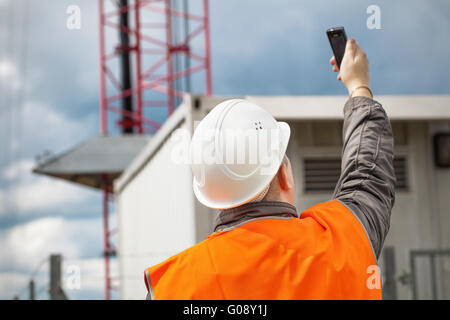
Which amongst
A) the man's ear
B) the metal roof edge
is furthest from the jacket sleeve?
the metal roof edge

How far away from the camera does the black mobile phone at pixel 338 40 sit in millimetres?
1754

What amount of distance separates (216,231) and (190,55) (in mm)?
16391

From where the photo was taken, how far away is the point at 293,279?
1.30 metres

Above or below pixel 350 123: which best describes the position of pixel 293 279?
below

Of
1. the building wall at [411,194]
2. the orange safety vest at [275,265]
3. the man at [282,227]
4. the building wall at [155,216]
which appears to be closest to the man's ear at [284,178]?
the man at [282,227]

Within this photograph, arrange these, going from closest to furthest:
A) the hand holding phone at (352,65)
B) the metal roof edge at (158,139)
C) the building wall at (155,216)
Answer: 1. the hand holding phone at (352,65)
2. the building wall at (155,216)
3. the metal roof edge at (158,139)

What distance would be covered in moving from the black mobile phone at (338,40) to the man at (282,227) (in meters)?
0.14

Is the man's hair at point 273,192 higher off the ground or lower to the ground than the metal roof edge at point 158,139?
lower

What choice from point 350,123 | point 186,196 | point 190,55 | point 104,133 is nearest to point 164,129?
point 186,196

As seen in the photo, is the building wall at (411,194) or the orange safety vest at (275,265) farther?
the building wall at (411,194)

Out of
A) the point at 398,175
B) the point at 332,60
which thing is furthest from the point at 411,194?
the point at 332,60

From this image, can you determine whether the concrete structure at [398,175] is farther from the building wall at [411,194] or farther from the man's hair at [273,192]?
the man's hair at [273,192]

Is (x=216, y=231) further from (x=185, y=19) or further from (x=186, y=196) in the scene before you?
(x=185, y=19)

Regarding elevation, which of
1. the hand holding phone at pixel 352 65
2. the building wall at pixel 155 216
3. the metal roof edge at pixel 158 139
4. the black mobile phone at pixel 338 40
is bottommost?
the building wall at pixel 155 216
